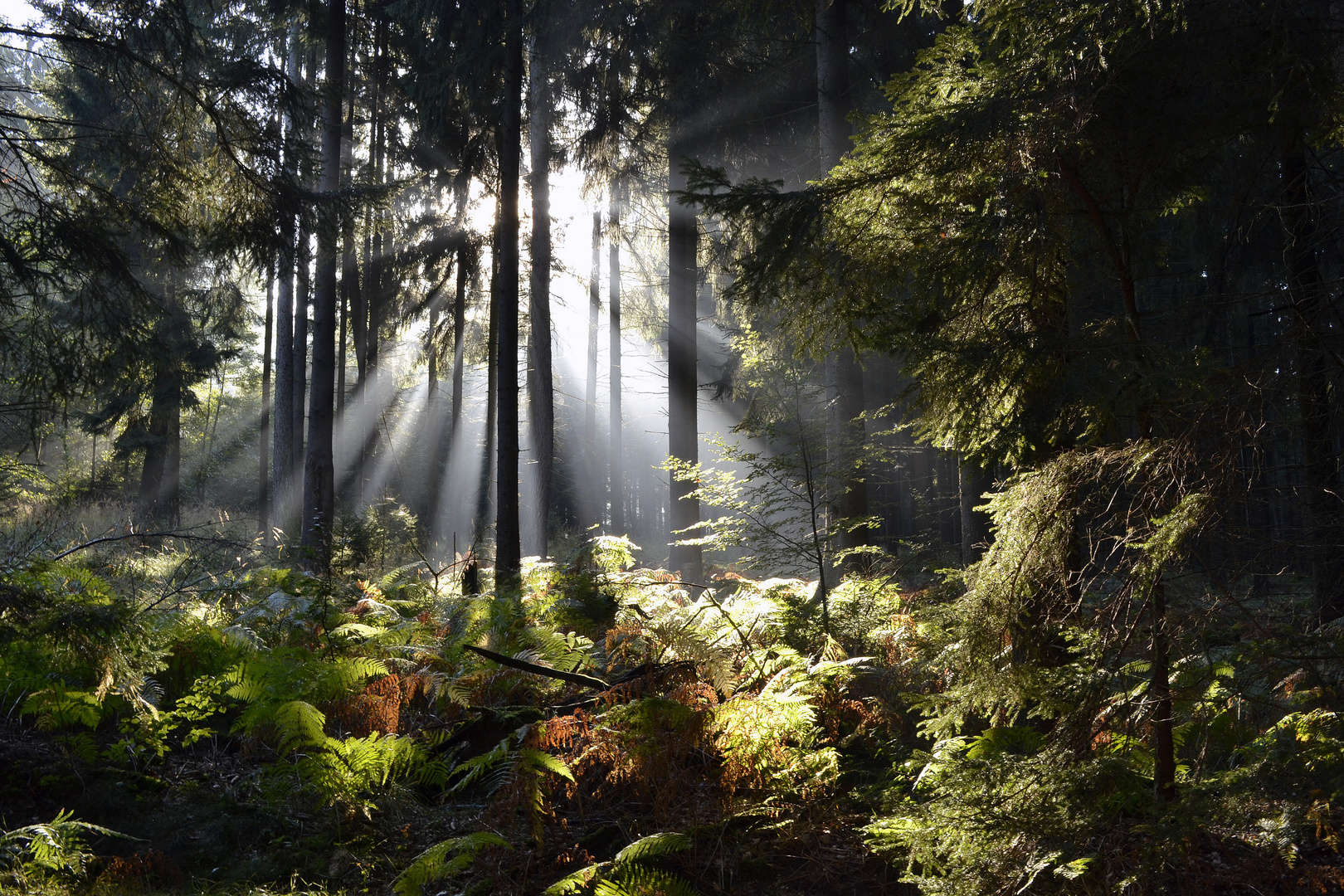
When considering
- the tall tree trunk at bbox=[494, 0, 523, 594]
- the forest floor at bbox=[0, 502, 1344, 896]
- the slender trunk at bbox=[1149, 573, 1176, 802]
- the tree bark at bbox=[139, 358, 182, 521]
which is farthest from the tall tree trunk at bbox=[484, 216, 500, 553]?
the slender trunk at bbox=[1149, 573, 1176, 802]

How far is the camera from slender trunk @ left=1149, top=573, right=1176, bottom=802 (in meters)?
3.10

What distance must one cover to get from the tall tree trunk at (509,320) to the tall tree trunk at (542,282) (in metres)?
4.02

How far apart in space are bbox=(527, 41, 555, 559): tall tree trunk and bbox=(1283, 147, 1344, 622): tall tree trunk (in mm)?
11434

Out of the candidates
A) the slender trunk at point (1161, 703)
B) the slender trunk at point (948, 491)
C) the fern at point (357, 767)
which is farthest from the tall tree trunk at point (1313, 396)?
the slender trunk at point (948, 491)

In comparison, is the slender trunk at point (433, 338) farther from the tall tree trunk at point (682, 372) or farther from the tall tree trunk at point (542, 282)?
the tall tree trunk at point (682, 372)

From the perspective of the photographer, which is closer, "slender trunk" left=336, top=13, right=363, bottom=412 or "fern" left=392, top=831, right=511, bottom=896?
"fern" left=392, top=831, right=511, bottom=896

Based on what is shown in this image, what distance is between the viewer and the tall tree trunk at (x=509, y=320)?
10062 mm

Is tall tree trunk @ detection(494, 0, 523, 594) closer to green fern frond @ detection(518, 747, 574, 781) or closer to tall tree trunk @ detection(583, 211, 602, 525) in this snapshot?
green fern frond @ detection(518, 747, 574, 781)

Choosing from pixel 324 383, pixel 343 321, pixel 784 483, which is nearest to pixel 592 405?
pixel 343 321

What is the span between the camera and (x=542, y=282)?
48.4 feet

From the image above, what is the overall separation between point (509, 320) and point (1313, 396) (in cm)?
871

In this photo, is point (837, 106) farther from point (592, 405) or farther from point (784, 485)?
point (592, 405)

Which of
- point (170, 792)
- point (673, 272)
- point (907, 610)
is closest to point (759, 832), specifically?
point (170, 792)

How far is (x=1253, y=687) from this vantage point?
5984mm
